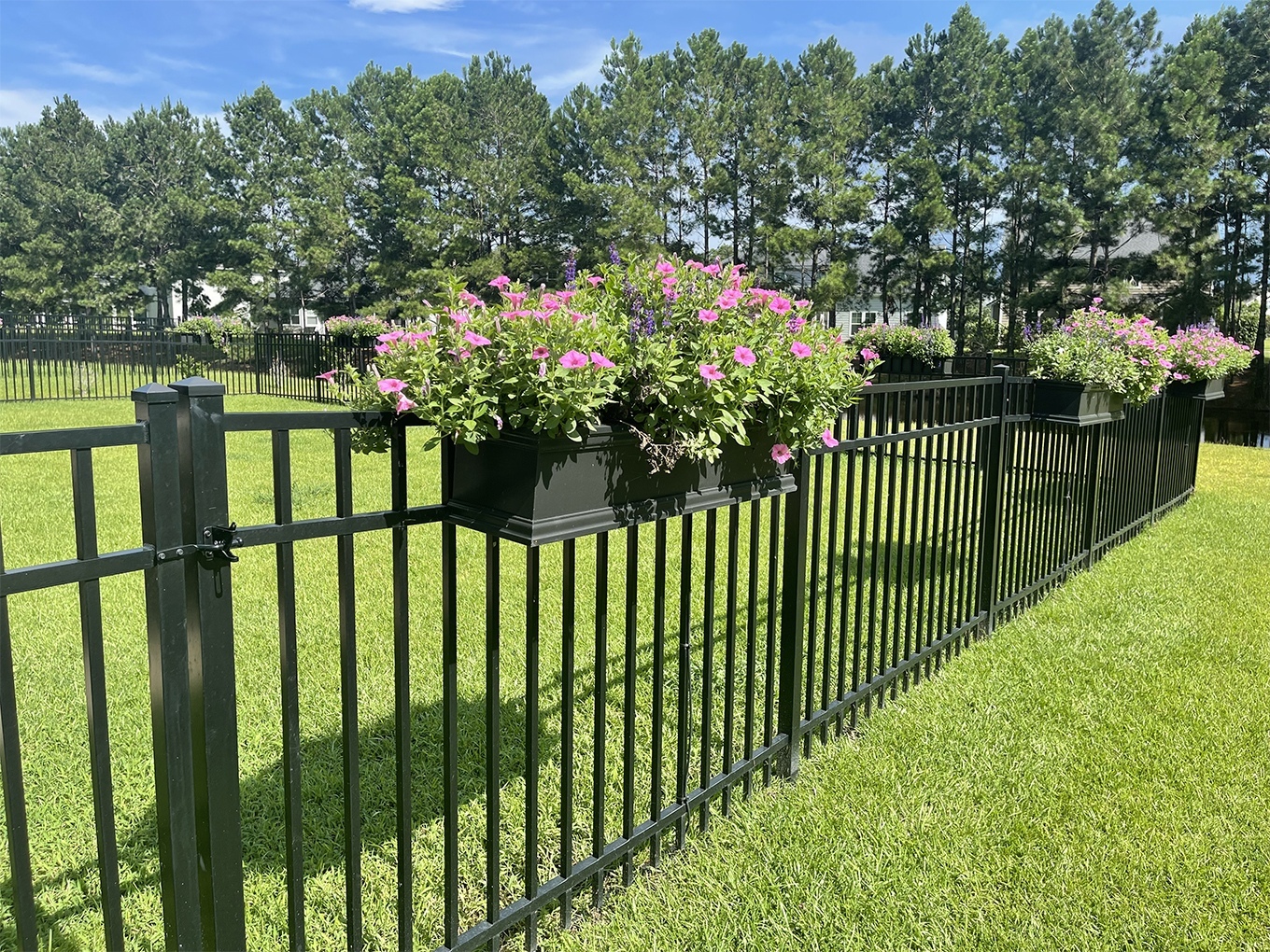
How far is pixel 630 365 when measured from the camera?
72.5 inches

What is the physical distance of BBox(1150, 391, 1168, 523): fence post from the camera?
6.63m

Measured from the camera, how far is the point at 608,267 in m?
2.02

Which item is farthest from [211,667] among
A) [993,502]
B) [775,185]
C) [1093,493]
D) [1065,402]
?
[775,185]

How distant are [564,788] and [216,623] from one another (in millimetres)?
1008

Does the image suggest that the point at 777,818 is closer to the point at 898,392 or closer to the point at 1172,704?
the point at 898,392

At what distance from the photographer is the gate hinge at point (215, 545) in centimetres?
135

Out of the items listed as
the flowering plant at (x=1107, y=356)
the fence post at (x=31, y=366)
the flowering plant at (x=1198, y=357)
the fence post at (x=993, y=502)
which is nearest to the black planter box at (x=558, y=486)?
the fence post at (x=993, y=502)

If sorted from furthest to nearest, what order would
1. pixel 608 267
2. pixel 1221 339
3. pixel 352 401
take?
1. pixel 1221 339
2. pixel 608 267
3. pixel 352 401

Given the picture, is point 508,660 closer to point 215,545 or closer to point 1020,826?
point 1020,826

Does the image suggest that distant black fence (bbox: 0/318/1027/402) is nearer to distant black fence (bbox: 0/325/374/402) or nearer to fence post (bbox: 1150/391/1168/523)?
distant black fence (bbox: 0/325/374/402)

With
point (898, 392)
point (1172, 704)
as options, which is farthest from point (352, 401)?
point (1172, 704)

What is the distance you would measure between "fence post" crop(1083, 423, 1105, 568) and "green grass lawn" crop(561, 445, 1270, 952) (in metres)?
1.27

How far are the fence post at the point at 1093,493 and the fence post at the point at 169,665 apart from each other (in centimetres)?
522

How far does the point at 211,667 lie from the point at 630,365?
3.35ft
